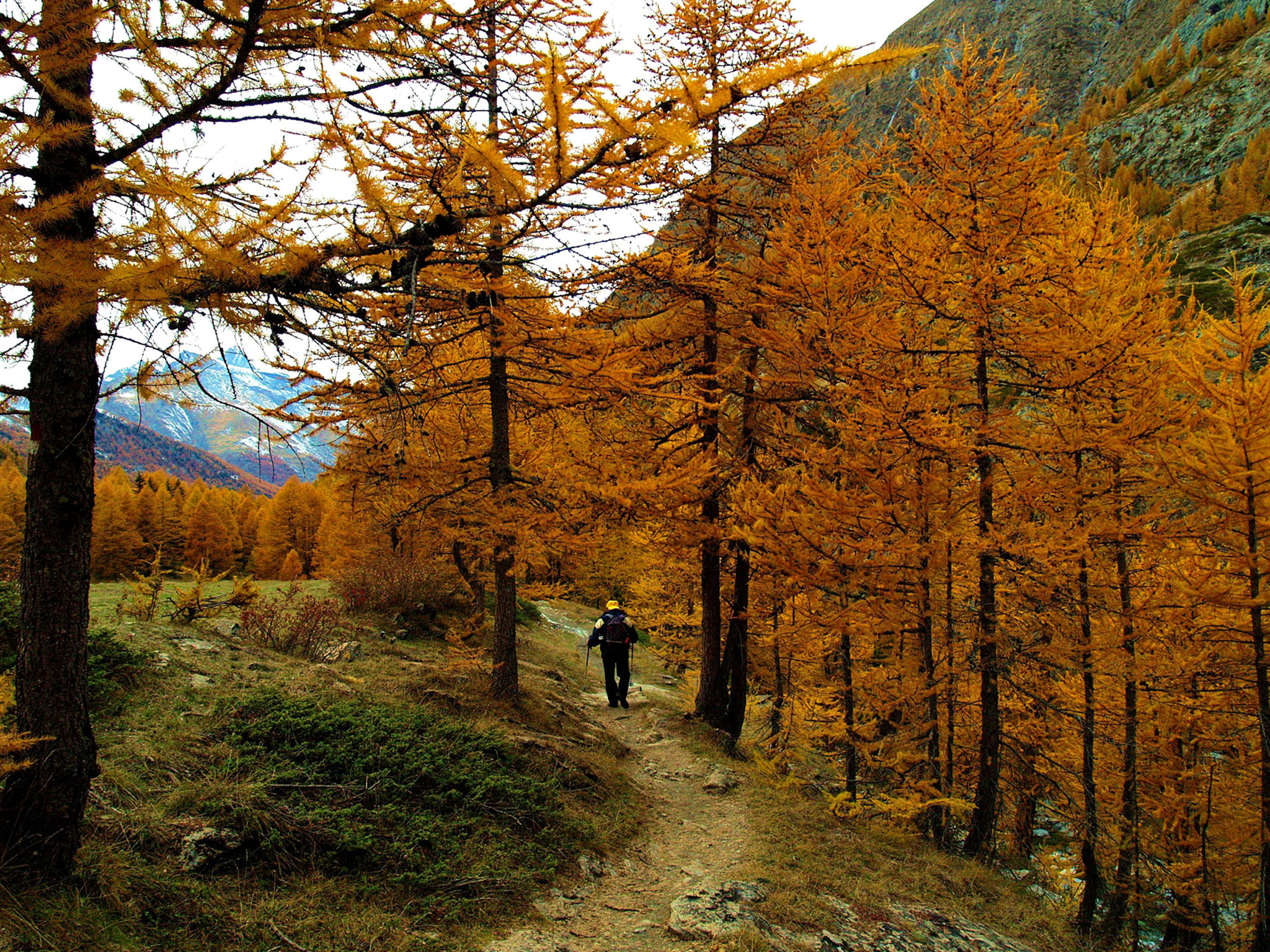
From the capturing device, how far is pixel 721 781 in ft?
27.0

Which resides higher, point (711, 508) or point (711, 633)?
point (711, 508)

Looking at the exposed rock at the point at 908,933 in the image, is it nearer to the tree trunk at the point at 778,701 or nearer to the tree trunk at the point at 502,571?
the tree trunk at the point at 502,571

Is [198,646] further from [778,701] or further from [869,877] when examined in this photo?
[778,701]

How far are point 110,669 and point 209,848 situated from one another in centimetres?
277

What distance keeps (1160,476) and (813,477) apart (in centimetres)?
444

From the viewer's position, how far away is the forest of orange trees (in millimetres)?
2773

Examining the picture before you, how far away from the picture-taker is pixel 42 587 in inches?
120

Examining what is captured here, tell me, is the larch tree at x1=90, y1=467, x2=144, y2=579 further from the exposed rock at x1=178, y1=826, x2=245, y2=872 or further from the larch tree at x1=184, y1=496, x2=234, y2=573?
the exposed rock at x1=178, y1=826, x2=245, y2=872

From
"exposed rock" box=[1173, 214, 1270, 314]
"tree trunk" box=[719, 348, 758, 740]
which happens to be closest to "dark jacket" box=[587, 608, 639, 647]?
"tree trunk" box=[719, 348, 758, 740]

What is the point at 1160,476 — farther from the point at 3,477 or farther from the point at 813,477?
the point at 3,477

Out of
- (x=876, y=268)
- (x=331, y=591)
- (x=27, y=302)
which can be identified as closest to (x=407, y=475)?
(x=27, y=302)

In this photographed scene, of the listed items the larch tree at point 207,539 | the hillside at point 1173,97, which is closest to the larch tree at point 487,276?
the larch tree at point 207,539

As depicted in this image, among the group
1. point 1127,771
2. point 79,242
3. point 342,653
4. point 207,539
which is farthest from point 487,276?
point 207,539

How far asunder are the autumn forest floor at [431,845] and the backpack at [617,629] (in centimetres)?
259
